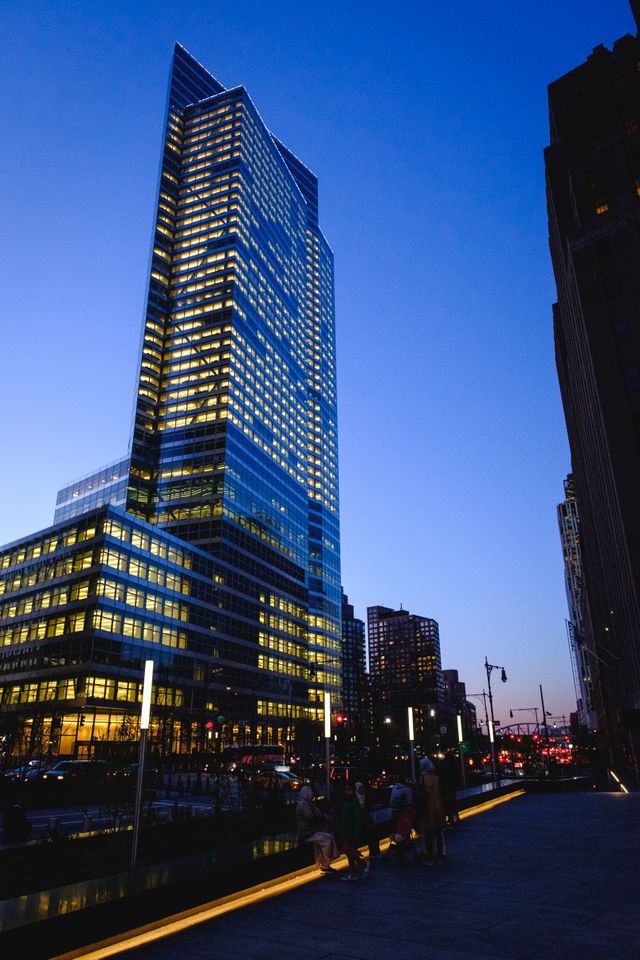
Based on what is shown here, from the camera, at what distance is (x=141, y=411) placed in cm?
11781

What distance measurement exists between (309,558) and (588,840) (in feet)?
428

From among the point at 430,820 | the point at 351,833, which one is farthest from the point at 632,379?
the point at 351,833

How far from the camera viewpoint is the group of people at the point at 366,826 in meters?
12.8

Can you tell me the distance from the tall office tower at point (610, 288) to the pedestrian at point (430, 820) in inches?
1735

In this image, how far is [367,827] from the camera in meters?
14.0

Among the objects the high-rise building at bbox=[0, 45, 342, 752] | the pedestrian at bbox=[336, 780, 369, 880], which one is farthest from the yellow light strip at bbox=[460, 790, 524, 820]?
the high-rise building at bbox=[0, 45, 342, 752]

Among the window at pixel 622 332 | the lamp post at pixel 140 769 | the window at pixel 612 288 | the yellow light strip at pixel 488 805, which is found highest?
the window at pixel 612 288

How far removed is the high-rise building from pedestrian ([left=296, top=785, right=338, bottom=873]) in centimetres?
5241

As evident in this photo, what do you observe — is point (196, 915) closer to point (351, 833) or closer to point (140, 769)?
point (351, 833)

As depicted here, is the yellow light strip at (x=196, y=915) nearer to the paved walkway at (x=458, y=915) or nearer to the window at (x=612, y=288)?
the paved walkway at (x=458, y=915)

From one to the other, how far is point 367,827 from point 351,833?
1507 millimetres

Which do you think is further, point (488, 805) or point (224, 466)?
point (224, 466)

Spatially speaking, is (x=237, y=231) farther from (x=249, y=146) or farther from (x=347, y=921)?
(x=347, y=921)

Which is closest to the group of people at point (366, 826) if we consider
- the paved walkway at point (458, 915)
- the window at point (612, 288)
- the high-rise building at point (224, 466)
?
the paved walkway at point (458, 915)
